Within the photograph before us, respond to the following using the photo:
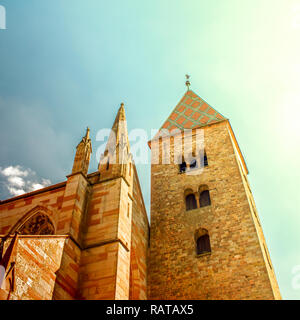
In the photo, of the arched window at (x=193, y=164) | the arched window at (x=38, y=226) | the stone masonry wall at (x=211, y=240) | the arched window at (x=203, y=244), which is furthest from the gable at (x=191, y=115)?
the arched window at (x=38, y=226)

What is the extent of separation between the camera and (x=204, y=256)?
1191 centimetres

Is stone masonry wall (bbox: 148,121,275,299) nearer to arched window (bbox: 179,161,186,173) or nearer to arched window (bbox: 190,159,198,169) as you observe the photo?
arched window (bbox: 179,161,186,173)

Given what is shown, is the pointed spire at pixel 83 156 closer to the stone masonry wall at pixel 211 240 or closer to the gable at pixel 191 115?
the stone masonry wall at pixel 211 240

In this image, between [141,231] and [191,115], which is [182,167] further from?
[191,115]

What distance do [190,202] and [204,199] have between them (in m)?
0.56

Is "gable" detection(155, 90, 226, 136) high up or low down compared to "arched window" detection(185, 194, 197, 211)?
up

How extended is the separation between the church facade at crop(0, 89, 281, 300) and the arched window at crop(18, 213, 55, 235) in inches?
1.2

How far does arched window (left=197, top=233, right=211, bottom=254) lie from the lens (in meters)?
12.5

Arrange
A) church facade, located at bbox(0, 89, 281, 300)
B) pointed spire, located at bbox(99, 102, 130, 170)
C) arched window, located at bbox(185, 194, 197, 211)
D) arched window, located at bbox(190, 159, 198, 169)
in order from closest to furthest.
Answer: church facade, located at bbox(0, 89, 281, 300)
pointed spire, located at bbox(99, 102, 130, 170)
arched window, located at bbox(185, 194, 197, 211)
arched window, located at bbox(190, 159, 198, 169)

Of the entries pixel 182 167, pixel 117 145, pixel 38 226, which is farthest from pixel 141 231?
pixel 182 167

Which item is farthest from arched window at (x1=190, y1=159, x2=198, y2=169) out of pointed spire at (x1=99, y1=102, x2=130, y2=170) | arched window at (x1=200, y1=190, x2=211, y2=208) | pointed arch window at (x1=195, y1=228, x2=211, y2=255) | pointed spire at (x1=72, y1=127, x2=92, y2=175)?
pointed spire at (x1=72, y1=127, x2=92, y2=175)

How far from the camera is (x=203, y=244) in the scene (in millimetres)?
12664
